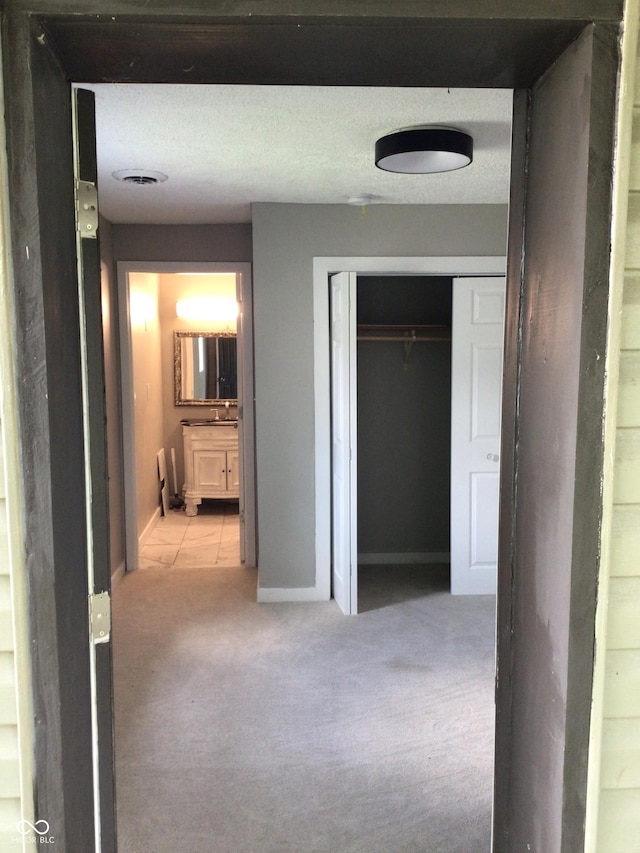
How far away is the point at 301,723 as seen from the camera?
289 centimetres

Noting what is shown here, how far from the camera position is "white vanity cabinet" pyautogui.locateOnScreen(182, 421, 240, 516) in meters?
6.55

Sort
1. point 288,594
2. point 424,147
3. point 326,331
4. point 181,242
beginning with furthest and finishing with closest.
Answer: point 181,242 < point 288,594 < point 326,331 < point 424,147

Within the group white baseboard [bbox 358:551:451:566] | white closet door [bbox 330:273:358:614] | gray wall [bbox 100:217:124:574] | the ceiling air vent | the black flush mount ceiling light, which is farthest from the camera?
white baseboard [bbox 358:551:451:566]

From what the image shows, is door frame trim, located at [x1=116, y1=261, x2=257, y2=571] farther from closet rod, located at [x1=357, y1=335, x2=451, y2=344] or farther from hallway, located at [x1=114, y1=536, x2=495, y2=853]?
closet rod, located at [x1=357, y1=335, x2=451, y2=344]

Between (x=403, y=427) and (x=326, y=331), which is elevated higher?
(x=326, y=331)

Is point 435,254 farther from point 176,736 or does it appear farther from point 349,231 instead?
point 176,736

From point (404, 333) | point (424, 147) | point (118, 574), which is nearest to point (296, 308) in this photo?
point (404, 333)

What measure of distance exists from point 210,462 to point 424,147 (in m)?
4.42

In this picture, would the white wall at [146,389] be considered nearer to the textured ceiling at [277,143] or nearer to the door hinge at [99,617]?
the textured ceiling at [277,143]

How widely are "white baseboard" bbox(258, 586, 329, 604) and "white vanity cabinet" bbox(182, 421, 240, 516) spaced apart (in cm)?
235

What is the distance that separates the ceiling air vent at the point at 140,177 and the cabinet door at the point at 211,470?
3.40m

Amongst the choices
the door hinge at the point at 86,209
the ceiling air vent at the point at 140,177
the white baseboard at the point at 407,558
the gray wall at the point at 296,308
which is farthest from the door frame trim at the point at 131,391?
the door hinge at the point at 86,209

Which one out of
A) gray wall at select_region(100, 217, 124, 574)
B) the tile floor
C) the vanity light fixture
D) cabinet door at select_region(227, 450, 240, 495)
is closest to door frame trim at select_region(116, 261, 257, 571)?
gray wall at select_region(100, 217, 124, 574)

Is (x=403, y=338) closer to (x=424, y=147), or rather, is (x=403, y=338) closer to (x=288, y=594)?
(x=288, y=594)
